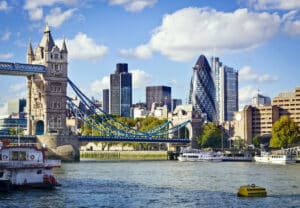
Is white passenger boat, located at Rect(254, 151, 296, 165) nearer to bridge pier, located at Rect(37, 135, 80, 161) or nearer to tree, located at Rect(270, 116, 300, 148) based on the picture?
tree, located at Rect(270, 116, 300, 148)

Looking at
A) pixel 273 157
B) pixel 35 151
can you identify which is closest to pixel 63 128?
pixel 273 157

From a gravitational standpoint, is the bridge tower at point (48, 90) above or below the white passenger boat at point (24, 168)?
above

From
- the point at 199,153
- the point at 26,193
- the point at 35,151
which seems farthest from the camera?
the point at 199,153

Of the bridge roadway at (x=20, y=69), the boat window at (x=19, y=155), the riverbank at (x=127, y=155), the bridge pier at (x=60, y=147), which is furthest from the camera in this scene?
the riverbank at (x=127, y=155)

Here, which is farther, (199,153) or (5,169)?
(199,153)

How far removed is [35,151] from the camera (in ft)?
210

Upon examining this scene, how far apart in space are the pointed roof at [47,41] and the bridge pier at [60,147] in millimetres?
21457

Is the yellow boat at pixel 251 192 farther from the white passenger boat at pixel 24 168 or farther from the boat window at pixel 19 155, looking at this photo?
the boat window at pixel 19 155

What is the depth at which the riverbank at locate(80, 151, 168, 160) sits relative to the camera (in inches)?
6634

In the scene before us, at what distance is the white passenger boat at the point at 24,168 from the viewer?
60.8 m

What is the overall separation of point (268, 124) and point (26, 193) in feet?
479

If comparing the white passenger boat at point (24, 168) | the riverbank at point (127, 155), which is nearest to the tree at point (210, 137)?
the riverbank at point (127, 155)

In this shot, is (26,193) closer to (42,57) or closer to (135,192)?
(135,192)

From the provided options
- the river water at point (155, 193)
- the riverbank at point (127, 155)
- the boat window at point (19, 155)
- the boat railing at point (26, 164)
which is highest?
the boat window at point (19, 155)
